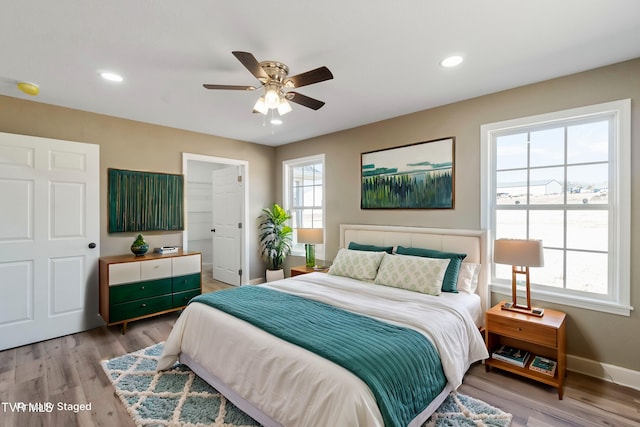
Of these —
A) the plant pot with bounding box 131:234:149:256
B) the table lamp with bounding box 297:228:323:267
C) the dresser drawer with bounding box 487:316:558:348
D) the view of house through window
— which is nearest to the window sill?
the view of house through window

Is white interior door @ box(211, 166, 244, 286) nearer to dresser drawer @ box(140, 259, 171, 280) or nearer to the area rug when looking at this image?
dresser drawer @ box(140, 259, 171, 280)

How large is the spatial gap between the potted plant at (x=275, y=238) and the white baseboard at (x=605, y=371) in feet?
12.1

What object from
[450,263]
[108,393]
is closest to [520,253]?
[450,263]

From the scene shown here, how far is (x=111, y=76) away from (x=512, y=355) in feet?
13.6

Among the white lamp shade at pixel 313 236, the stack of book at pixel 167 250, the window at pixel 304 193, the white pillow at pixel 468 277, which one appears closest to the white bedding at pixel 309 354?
the white pillow at pixel 468 277

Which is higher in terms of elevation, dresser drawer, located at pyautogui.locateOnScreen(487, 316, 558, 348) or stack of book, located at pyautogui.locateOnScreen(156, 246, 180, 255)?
stack of book, located at pyautogui.locateOnScreen(156, 246, 180, 255)

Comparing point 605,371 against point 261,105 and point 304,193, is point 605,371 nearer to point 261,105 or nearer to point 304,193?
point 261,105

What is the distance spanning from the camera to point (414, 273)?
9.28 feet

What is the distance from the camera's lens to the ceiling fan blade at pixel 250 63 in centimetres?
173

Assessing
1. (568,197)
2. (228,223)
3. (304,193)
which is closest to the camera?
(568,197)

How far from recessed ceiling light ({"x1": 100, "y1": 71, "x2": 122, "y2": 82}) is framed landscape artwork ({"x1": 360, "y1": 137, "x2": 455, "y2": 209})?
2.79 metres

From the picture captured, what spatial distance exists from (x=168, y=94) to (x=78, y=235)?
6.22 feet

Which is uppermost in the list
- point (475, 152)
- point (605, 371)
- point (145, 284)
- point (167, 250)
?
point (475, 152)

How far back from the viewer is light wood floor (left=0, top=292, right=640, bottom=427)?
196cm
